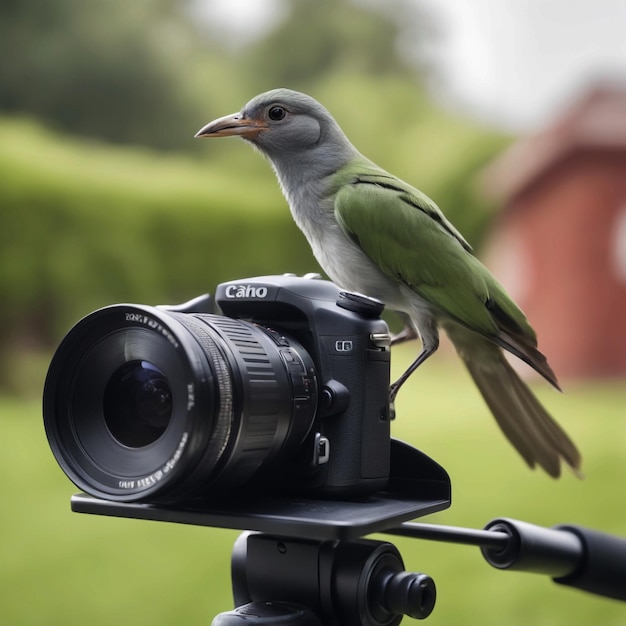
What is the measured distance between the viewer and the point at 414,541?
1.62 m

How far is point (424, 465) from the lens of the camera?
2.17ft

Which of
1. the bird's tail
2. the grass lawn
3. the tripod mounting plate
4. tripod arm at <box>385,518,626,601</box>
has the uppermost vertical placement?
the bird's tail

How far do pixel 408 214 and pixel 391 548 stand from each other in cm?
34

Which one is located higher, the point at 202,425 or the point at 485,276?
the point at 485,276

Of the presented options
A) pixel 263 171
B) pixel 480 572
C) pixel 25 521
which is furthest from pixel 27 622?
pixel 263 171

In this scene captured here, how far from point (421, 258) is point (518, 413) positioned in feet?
0.59

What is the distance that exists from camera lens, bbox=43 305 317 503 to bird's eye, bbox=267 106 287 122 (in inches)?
10.5

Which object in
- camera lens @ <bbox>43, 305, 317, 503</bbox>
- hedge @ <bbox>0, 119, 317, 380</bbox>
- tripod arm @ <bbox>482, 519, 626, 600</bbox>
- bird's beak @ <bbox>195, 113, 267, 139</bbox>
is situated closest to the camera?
camera lens @ <bbox>43, 305, 317, 503</bbox>

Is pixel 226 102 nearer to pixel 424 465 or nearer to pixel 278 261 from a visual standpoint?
pixel 278 261

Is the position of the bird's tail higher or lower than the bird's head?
lower

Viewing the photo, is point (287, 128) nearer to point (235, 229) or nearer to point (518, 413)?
point (518, 413)

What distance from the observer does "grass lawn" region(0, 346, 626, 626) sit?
5.02 ft

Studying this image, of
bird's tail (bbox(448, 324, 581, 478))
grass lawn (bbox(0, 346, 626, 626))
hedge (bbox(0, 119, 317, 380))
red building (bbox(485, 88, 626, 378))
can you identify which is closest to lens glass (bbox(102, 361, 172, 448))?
bird's tail (bbox(448, 324, 581, 478))

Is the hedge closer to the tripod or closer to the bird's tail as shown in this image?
the bird's tail
